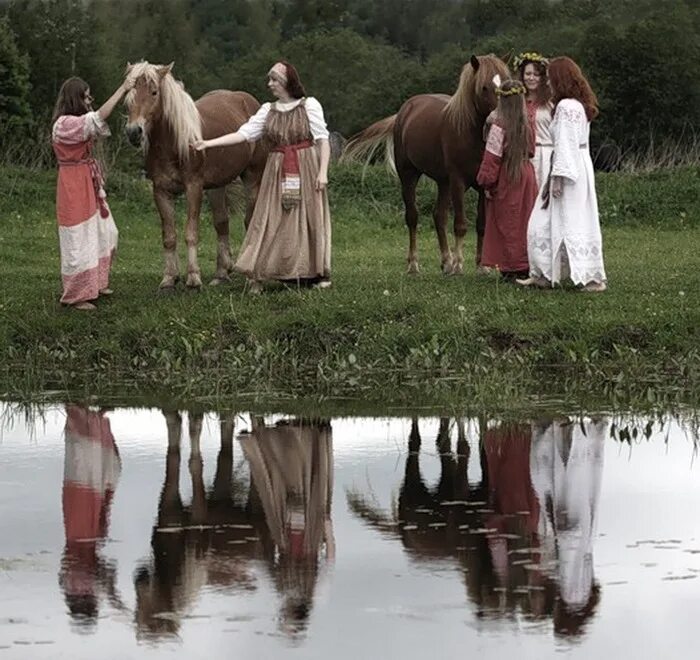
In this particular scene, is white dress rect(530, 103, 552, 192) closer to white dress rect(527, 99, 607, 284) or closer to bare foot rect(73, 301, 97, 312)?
white dress rect(527, 99, 607, 284)

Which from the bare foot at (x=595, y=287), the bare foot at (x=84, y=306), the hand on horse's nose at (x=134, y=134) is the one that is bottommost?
the bare foot at (x=84, y=306)

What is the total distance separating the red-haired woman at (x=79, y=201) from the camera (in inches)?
581

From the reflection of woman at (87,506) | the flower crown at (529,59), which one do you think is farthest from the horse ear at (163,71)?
the reflection of woman at (87,506)

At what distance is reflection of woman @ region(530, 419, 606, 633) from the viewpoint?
7.06 metres

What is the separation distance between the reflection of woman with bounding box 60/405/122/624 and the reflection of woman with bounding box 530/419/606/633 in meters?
1.64

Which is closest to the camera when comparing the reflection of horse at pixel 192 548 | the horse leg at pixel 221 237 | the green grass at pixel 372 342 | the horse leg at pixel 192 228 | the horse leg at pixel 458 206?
the reflection of horse at pixel 192 548

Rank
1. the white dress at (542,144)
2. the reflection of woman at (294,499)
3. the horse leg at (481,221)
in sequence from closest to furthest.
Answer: the reflection of woman at (294,499), the white dress at (542,144), the horse leg at (481,221)

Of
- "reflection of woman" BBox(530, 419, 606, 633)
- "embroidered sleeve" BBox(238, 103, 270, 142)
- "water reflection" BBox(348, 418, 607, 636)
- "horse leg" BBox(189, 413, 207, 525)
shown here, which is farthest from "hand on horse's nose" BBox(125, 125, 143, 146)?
"reflection of woman" BBox(530, 419, 606, 633)

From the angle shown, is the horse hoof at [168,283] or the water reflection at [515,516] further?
the horse hoof at [168,283]

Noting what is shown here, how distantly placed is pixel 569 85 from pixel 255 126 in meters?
2.38

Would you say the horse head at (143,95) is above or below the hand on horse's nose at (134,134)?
above

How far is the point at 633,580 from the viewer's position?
7219 mm

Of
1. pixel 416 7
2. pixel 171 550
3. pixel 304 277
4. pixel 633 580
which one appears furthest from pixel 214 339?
pixel 416 7

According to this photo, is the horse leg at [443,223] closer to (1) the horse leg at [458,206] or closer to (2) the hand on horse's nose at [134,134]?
(1) the horse leg at [458,206]
